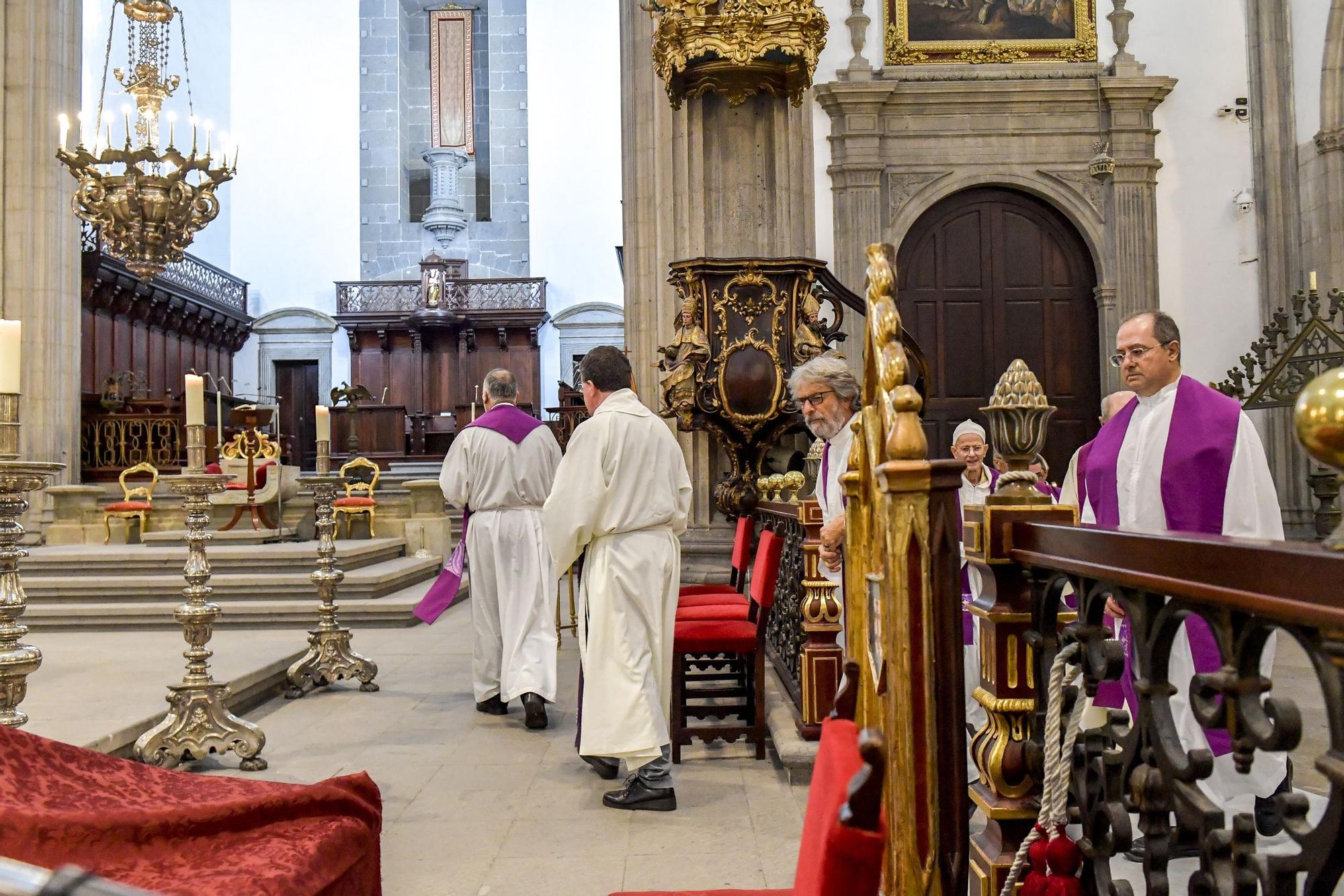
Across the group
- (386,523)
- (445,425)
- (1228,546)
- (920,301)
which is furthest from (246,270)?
(1228,546)

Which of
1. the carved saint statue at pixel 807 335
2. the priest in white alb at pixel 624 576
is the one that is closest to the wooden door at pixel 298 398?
the carved saint statue at pixel 807 335

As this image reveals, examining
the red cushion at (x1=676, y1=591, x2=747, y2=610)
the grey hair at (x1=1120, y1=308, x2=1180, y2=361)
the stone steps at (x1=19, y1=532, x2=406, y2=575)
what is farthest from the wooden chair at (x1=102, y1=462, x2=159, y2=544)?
the grey hair at (x1=1120, y1=308, x2=1180, y2=361)

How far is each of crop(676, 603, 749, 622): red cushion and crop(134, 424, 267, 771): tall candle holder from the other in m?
1.82

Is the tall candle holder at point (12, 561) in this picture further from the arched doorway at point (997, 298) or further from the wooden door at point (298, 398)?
the wooden door at point (298, 398)

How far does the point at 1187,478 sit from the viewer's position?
337 cm

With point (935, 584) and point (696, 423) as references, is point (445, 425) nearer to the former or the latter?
point (696, 423)

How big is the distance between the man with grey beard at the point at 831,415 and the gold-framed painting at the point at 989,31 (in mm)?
6955

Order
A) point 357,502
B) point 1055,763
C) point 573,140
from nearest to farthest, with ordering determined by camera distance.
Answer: point 1055,763 → point 357,502 → point 573,140

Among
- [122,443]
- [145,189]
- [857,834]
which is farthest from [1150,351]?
[122,443]

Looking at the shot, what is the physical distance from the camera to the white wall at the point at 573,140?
22.7m

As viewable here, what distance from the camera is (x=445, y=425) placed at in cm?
2002

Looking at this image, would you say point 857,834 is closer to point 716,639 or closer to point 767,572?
point 767,572

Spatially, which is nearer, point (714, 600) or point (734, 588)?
point (714, 600)

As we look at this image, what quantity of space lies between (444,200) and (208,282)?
A: 16.6 ft
